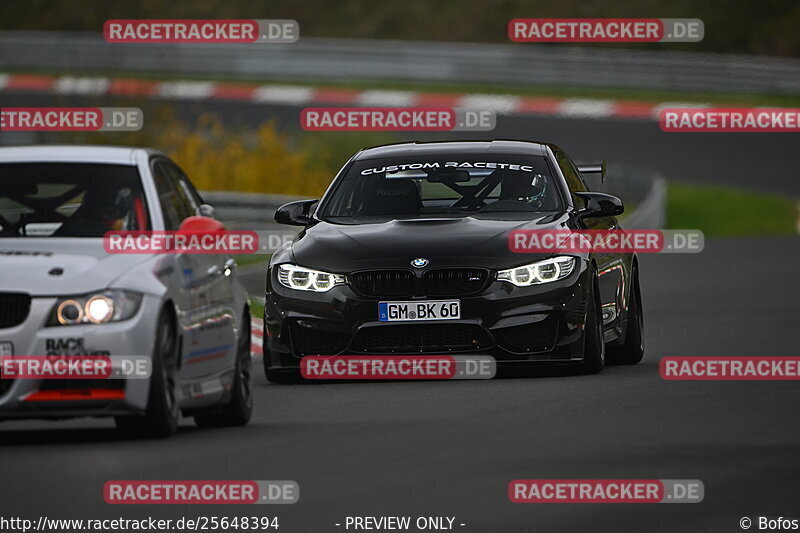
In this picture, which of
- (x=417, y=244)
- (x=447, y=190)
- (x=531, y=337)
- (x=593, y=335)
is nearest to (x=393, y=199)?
(x=447, y=190)

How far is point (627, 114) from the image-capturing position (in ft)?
144

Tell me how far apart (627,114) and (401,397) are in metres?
31.9

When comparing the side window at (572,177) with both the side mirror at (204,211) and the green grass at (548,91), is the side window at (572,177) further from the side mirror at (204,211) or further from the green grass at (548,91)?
the green grass at (548,91)

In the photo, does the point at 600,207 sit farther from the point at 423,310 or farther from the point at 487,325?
the point at 423,310

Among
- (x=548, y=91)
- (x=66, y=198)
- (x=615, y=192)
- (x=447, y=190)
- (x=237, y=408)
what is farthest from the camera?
(x=548, y=91)

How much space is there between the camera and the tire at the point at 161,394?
33.6 ft

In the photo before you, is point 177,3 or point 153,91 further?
point 177,3

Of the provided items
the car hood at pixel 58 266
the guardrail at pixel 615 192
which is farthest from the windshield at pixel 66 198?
the guardrail at pixel 615 192

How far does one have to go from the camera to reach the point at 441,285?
13.3 meters

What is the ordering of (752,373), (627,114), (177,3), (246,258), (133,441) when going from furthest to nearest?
(177,3), (627,114), (246,258), (752,373), (133,441)

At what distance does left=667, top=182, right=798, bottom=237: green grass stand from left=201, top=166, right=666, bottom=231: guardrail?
2.09 feet

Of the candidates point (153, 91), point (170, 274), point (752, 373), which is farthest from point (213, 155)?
point (170, 274)

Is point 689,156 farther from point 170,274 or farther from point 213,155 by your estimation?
point 170,274

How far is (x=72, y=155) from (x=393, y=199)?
3376mm
